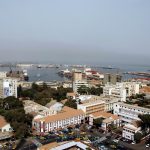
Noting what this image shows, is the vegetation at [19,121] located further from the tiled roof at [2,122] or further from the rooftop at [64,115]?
the rooftop at [64,115]

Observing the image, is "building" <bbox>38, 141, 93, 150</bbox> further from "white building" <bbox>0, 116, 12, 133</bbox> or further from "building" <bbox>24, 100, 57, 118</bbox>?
"building" <bbox>24, 100, 57, 118</bbox>

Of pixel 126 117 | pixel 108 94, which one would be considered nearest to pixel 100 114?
pixel 126 117

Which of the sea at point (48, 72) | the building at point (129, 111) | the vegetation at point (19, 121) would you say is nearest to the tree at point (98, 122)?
the building at point (129, 111)

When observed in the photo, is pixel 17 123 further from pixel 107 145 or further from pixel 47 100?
pixel 47 100

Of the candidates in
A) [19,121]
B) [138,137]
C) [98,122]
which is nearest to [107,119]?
[98,122]

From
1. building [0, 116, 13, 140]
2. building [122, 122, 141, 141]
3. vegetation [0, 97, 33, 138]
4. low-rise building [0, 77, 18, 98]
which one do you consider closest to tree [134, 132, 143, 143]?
building [122, 122, 141, 141]

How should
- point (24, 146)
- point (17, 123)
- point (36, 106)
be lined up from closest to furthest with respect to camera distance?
point (24, 146) → point (17, 123) → point (36, 106)

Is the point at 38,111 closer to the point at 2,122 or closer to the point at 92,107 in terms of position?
the point at 2,122

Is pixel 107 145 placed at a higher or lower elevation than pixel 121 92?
lower
